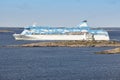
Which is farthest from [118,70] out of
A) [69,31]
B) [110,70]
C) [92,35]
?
[69,31]

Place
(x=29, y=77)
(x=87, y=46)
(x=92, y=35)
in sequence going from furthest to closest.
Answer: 1. (x=92, y=35)
2. (x=87, y=46)
3. (x=29, y=77)

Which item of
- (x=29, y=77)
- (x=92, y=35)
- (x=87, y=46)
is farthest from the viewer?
(x=92, y=35)

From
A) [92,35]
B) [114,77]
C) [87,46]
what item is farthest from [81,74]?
[92,35]

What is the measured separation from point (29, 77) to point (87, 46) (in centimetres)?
7258

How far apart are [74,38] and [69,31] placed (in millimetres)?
5806

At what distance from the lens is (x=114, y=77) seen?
61.6m

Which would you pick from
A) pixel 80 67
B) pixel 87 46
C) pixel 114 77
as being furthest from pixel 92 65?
pixel 87 46

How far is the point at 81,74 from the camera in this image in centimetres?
6506

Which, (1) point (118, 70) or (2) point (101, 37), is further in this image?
(2) point (101, 37)

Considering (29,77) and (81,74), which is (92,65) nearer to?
(81,74)

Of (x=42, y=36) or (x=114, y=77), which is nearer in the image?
(x=114, y=77)

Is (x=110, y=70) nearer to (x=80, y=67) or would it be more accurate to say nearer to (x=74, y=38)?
(x=80, y=67)

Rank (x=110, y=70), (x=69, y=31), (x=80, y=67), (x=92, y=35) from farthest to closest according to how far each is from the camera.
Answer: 1. (x=69, y=31)
2. (x=92, y=35)
3. (x=80, y=67)
4. (x=110, y=70)

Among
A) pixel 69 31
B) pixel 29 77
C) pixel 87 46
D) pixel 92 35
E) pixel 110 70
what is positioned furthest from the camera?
pixel 69 31
